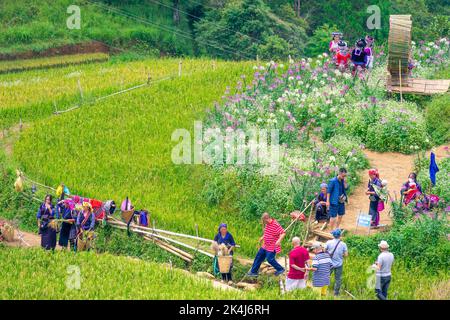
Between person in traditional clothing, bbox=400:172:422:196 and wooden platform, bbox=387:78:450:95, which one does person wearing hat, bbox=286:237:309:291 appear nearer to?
person in traditional clothing, bbox=400:172:422:196

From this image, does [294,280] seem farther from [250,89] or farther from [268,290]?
[250,89]

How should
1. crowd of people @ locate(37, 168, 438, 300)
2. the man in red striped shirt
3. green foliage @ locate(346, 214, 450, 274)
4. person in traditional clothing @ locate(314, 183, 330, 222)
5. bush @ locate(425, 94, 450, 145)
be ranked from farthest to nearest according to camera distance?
bush @ locate(425, 94, 450, 145) < person in traditional clothing @ locate(314, 183, 330, 222) < green foliage @ locate(346, 214, 450, 274) < the man in red striped shirt < crowd of people @ locate(37, 168, 438, 300)

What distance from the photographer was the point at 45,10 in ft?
179

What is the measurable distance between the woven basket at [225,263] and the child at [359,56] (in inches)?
456

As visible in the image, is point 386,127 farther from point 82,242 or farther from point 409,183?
point 82,242

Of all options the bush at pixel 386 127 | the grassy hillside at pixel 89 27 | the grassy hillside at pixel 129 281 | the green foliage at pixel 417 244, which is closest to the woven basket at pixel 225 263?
the grassy hillside at pixel 129 281

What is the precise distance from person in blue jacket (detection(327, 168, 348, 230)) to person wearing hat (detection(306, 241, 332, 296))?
387 cm

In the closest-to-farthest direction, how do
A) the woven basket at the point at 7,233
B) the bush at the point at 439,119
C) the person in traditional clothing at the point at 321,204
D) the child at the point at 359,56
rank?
1. the person in traditional clothing at the point at 321,204
2. the woven basket at the point at 7,233
3. the bush at the point at 439,119
4. the child at the point at 359,56

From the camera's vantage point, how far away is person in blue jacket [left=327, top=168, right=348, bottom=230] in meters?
24.5

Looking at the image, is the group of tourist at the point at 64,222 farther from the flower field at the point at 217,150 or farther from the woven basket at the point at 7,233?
the woven basket at the point at 7,233

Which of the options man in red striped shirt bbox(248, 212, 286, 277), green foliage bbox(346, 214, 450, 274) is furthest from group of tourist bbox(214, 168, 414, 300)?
green foliage bbox(346, 214, 450, 274)

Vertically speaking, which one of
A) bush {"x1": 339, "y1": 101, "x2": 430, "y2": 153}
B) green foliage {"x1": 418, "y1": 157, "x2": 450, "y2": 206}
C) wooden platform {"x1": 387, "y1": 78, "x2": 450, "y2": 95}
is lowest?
green foliage {"x1": 418, "y1": 157, "x2": 450, "y2": 206}

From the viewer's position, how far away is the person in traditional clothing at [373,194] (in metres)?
24.6
